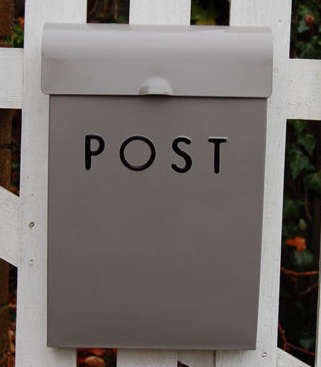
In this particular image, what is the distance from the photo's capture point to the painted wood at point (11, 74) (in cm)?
110

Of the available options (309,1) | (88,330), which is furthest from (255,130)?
(309,1)

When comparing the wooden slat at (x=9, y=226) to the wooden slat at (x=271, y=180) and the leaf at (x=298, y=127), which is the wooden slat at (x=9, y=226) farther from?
the leaf at (x=298, y=127)

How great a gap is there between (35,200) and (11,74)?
0.74 ft

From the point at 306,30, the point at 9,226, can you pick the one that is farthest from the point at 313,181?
the point at 9,226

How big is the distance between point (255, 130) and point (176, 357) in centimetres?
44

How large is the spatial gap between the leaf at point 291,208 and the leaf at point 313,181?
59 millimetres

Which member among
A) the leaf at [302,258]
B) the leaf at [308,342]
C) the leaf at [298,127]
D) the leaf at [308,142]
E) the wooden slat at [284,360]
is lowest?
the leaf at [308,342]

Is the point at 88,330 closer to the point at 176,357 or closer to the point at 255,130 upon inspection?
the point at 176,357

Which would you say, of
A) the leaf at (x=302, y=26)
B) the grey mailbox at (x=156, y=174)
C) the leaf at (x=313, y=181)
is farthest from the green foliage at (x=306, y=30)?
the grey mailbox at (x=156, y=174)

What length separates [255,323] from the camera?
106 centimetres

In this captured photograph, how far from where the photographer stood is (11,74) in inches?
43.3

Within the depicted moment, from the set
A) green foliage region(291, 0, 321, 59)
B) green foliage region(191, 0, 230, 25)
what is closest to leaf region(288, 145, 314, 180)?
green foliage region(291, 0, 321, 59)

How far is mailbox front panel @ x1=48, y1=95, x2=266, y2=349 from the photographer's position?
3.29 ft

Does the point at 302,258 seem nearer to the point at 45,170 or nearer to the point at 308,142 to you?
the point at 308,142
